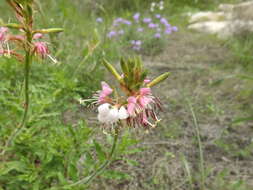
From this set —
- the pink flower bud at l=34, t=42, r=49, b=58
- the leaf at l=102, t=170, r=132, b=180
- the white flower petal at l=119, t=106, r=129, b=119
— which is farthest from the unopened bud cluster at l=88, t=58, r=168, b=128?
the leaf at l=102, t=170, r=132, b=180

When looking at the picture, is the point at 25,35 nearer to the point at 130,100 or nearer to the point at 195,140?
the point at 130,100

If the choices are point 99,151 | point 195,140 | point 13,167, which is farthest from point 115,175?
point 195,140

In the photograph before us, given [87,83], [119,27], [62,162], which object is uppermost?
[119,27]

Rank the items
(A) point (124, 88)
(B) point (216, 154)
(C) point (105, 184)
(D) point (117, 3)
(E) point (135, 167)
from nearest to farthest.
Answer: (A) point (124, 88) → (C) point (105, 184) → (E) point (135, 167) → (B) point (216, 154) → (D) point (117, 3)

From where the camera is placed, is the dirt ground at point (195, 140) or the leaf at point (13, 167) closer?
the leaf at point (13, 167)

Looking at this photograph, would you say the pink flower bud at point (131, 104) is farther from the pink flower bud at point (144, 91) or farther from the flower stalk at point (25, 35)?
the flower stalk at point (25, 35)

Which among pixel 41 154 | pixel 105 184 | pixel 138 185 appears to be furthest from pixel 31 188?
pixel 138 185

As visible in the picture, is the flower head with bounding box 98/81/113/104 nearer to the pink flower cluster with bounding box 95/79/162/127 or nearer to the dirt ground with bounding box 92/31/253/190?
the pink flower cluster with bounding box 95/79/162/127

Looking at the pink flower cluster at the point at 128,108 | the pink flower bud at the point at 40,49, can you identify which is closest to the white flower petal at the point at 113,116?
the pink flower cluster at the point at 128,108

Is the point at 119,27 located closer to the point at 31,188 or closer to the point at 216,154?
the point at 216,154
